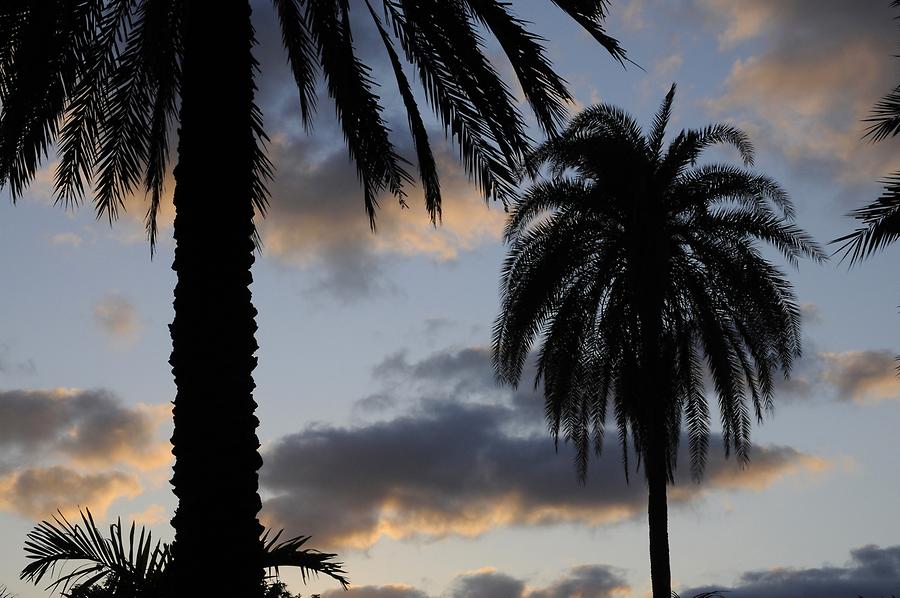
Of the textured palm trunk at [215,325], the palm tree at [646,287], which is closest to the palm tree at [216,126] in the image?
the textured palm trunk at [215,325]

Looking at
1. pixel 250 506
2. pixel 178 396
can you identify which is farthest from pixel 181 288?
pixel 250 506

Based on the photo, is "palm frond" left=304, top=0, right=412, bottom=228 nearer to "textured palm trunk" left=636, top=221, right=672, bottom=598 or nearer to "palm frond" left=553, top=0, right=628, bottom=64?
"palm frond" left=553, top=0, right=628, bottom=64

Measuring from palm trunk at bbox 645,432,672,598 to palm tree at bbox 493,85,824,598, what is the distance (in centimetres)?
3

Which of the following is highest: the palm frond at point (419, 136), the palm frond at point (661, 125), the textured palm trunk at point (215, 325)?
the palm frond at point (661, 125)

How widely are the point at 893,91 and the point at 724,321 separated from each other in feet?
28.2

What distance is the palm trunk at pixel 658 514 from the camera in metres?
19.1

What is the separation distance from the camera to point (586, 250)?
20.2m

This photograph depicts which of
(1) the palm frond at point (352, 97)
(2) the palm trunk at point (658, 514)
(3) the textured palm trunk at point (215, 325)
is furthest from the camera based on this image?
(2) the palm trunk at point (658, 514)

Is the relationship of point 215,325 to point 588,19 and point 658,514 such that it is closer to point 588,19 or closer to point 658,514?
point 588,19

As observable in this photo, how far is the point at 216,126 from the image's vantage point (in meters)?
8.59

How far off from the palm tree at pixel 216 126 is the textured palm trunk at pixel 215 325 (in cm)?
1

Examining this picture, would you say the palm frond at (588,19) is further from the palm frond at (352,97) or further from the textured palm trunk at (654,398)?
the textured palm trunk at (654,398)

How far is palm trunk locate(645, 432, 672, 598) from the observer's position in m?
19.1

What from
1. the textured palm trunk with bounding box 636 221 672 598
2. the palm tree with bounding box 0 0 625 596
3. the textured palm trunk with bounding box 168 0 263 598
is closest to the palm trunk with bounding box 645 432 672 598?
the textured palm trunk with bounding box 636 221 672 598
